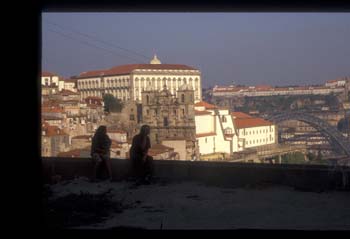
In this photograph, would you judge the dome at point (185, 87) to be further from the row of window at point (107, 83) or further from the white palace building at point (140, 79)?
the row of window at point (107, 83)

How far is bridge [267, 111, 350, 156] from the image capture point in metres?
8.41

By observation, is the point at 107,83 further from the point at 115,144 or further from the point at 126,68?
the point at 115,144

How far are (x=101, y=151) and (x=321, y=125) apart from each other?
4.54m

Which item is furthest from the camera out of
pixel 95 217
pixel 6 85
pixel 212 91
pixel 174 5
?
pixel 212 91

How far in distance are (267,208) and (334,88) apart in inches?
199

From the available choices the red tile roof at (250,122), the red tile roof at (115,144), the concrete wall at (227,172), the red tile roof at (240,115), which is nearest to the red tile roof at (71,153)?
the red tile roof at (115,144)

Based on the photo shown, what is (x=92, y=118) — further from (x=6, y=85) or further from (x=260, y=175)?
(x=6, y=85)

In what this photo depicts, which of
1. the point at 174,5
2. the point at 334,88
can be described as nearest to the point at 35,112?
the point at 174,5

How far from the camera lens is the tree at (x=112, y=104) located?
9.40 metres

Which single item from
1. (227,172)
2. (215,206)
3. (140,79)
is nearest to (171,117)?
(140,79)

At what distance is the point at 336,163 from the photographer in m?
6.98

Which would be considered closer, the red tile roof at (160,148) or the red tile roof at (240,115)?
the red tile roof at (160,148)

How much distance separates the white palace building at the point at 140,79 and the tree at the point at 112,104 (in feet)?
0.48

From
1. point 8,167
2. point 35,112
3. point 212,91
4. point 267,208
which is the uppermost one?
point 212,91
